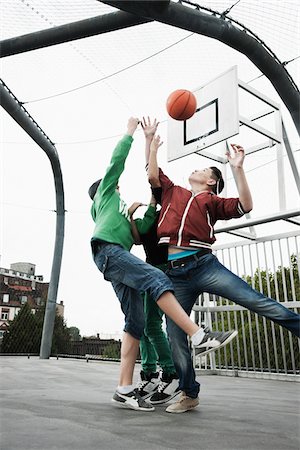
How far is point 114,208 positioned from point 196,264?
0.63 metres

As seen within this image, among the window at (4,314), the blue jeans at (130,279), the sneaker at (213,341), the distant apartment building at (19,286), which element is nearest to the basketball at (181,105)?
the blue jeans at (130,279)

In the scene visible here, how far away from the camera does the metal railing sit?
4887 mm

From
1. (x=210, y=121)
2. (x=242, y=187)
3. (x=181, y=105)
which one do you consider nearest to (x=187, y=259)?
(x=242, y=187)

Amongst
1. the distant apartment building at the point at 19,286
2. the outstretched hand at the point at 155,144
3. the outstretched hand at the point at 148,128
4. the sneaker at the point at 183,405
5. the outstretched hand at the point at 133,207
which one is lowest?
the sneaker at the point at 183,405

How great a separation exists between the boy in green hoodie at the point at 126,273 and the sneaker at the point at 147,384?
0.39 meters

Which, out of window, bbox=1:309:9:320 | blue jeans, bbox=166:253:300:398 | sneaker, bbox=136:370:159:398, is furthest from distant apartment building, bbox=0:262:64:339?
blue jeans, bbox=166:253:300:398

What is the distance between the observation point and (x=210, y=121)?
17.6 ft

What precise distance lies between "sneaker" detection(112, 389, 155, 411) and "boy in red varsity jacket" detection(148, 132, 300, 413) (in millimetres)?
133

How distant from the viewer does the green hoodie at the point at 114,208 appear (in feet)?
8.46

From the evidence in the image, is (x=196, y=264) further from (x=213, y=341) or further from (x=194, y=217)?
(x=213, y=341)

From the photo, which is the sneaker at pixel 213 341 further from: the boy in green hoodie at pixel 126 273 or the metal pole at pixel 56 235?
the metal pole at pixel 56 235

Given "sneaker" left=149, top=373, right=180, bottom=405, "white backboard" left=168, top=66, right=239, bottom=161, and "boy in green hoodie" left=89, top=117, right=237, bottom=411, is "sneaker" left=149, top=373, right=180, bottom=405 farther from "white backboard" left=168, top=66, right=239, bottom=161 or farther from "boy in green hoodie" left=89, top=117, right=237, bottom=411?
"white backboard" left=168, top=66, right=239, bottom=161

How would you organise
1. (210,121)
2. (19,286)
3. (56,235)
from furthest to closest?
1. (19,286)
2. (56,235)
3. (210,121)

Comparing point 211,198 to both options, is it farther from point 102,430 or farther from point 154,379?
point 102,430
